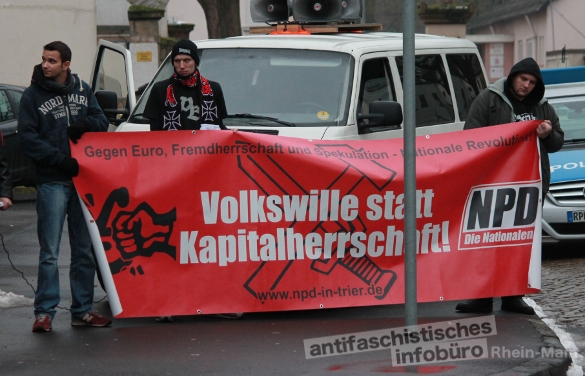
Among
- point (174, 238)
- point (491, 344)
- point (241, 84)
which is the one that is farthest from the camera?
point (241, 84)

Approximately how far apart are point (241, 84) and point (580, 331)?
3399 millimetres

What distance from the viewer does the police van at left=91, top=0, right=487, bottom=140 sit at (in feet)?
29.6

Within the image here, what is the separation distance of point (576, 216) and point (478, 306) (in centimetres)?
363

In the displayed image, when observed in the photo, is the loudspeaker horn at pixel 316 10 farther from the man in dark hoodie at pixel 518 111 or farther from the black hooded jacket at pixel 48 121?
the black hooded jacket at pixel 48 121

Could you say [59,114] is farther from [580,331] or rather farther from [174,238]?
[580,331]

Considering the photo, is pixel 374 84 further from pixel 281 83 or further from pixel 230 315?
pixel 230 315

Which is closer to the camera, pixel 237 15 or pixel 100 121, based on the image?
pixel 100 121

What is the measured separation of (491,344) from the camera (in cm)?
723

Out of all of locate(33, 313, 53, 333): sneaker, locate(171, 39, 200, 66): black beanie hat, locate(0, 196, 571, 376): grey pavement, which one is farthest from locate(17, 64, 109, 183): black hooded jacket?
locate(0, 196, 571, 376): grey pavement

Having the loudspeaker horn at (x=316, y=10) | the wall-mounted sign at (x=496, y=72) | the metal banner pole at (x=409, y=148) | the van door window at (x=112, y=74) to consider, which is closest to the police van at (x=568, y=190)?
the loudspeaker horn at (x=316, y=10)

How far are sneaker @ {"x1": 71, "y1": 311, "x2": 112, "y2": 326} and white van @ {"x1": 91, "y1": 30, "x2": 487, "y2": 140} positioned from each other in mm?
1910

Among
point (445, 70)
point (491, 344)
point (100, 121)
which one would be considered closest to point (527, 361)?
point (491, 344)

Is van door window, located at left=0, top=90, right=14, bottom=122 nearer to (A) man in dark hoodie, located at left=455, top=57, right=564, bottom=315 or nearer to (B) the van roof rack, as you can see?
(B) the van roof rack

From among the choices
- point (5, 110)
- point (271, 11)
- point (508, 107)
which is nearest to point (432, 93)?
point (508, 107)
